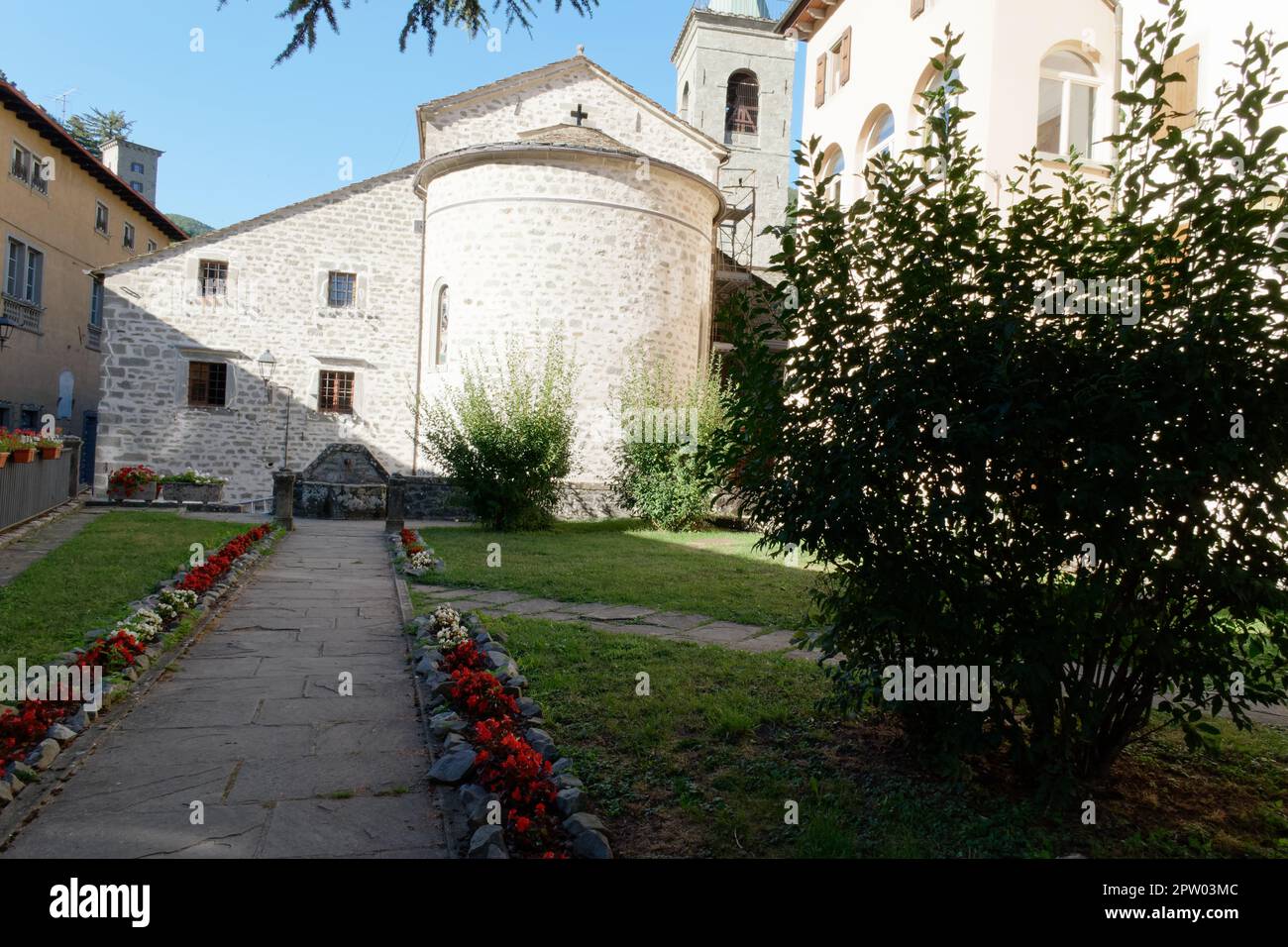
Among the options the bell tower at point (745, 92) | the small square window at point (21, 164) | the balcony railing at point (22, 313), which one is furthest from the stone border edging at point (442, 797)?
the bell tower at point (745, 92)

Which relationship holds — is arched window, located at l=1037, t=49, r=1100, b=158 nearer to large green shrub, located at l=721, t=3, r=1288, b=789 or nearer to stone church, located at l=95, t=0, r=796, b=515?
stone church, located at l=95, t=0, r=796, b=515

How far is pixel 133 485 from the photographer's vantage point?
1780cm

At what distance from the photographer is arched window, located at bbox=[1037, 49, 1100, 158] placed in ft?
41.4

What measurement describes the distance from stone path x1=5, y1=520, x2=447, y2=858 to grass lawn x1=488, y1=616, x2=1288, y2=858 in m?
0.87

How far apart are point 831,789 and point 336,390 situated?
21392mm

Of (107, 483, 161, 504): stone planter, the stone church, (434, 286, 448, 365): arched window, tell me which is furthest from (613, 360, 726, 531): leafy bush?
(107, 483, 161, 504): stone planter

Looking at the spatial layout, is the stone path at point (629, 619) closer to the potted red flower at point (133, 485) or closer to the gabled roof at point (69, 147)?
the potted red flower at point (133, 485)

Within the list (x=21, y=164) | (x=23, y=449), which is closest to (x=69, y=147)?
(x=21, y=164)

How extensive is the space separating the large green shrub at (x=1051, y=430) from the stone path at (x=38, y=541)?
27.1ft

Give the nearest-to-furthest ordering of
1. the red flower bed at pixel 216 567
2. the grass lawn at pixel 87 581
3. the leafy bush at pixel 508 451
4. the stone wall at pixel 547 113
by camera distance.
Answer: the grass lawn at pixel 87 581 → the red flower bed at pixel 216 567 → the leafy bush at pixel 508 451 → the stone wall at pixel 547 113

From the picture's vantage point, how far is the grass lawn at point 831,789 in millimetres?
3330

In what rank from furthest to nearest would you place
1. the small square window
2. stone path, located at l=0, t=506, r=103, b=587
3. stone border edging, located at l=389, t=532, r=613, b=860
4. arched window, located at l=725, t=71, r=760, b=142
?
arched window, located at l=725, t=71, r=760, b=142, the small square window, stone path, located at l=0, t=506, r=103, b=587, stone border edging, located at l=389, t=532, r=613, b=860

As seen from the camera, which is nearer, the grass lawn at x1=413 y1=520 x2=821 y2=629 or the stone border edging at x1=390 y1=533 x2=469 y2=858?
the stone border edging at x1=390 y1=533 x2=469 y2=858
